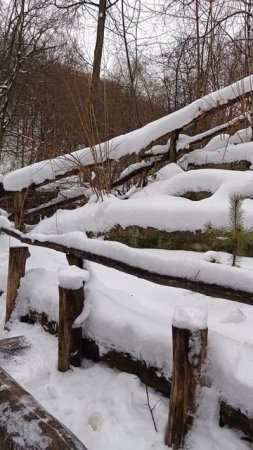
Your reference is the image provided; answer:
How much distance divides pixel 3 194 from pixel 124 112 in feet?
13.2

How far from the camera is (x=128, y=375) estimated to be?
2.45 meters

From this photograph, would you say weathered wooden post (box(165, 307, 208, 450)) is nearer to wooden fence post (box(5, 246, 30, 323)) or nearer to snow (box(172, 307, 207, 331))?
snow (box(172, 307, 207, 331))

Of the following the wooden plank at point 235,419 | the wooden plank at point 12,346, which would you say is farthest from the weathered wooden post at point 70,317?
the wooden plank at point 235,419

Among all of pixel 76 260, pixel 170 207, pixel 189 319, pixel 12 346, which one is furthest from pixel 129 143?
pixel 189 319

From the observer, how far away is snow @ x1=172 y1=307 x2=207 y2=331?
1.85 m

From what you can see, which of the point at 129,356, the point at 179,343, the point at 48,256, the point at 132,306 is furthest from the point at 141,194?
the point at 179,343

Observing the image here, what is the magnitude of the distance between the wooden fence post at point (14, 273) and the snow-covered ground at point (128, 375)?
15cm

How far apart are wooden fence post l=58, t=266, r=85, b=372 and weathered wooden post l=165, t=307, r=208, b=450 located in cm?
91

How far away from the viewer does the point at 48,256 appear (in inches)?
177

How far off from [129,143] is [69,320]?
139 inches

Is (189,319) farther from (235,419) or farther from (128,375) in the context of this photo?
(128,375)

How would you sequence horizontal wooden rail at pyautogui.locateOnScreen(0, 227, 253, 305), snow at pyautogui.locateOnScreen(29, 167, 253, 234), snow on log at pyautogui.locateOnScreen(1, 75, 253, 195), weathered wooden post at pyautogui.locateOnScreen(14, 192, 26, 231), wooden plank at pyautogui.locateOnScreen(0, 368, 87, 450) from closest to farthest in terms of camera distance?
wooden plank at pyautogui.locateOnScreen(0, 368, 87, 450) → horizontal wooden rail at pyautogui.locateOnScreen(0, 227, 253, 305) → snow at pyautogui.locateOnScreen(29, 167, 253, 234) → snow on log at pyautogui.locateOnScreen(1, 75, 253, 195) → weathered wooden post at pyautogui.locateOnScreen(14, 192, 26, 231)

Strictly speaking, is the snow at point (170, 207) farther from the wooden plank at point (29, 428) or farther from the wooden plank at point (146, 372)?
the wooden plank at point (29, 428)

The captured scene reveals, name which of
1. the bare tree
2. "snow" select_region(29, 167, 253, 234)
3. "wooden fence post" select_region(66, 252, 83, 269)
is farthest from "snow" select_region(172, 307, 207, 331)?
the bare tree
